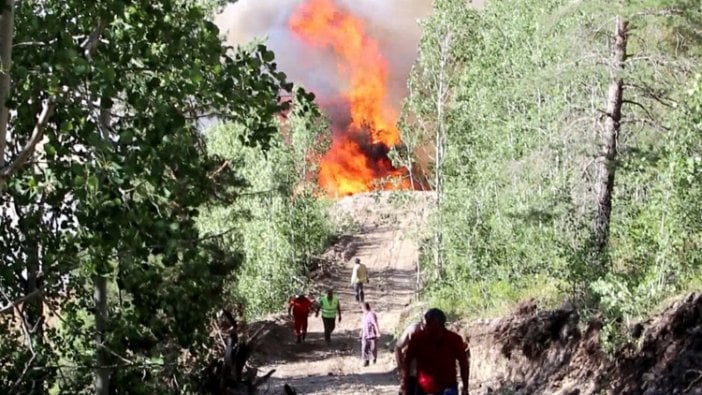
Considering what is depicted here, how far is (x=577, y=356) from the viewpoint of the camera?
12.8 meters

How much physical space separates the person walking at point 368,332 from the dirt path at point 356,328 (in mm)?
320

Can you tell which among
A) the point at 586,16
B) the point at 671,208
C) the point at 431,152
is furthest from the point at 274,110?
the point at 431,152

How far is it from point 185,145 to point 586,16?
545 inches

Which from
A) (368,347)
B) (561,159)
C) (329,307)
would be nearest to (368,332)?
(368,347)

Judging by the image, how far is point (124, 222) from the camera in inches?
153

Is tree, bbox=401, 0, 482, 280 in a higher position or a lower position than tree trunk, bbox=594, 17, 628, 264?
higher

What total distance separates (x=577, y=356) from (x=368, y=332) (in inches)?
271

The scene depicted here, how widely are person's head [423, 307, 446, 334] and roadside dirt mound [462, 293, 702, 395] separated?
3.46 metres

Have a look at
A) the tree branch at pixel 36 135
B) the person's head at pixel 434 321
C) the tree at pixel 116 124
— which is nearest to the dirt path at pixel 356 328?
the person's head at pixel 434 321

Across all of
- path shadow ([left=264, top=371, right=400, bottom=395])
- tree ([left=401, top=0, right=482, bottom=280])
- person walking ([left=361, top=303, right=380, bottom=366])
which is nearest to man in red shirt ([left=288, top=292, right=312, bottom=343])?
person walking ([left=361, top=303, right=380, bottom=366])

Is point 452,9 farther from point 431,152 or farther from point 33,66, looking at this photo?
point 33,66

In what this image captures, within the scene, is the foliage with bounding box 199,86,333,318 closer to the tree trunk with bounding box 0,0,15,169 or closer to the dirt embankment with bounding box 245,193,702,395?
the dirt embankment with bounding box 245,193,702,395

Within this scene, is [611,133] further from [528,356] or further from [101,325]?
[101,325]

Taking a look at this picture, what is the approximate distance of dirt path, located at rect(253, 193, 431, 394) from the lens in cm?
1783
